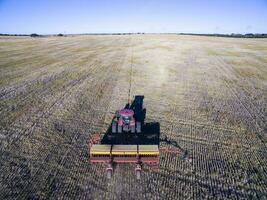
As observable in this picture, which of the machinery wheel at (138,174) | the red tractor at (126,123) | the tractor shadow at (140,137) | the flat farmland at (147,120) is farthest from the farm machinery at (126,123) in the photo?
the machinery wheel at (138,174)

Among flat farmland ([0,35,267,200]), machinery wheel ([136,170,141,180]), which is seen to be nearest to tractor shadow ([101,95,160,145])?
flat farmland ([0,35,267,200])

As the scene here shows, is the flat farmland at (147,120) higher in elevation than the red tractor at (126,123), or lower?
lower

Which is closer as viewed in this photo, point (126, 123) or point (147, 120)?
point (126, 123)

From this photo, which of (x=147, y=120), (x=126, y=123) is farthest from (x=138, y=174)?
(x=147, y=120)

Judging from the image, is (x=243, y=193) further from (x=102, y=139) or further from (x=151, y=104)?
(x=151, y=104)

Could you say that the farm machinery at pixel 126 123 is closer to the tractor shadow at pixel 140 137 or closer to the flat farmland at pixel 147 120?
the tractor shadow at pixel 140 137

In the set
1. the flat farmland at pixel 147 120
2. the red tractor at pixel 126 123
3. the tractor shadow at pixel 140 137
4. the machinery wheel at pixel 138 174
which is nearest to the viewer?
the flat farmland at pixel 147 120

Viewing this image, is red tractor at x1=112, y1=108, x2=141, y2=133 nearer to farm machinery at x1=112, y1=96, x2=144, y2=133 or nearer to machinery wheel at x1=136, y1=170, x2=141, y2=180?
farm machinery at x1=112, y1=96, x2=144, y2=133

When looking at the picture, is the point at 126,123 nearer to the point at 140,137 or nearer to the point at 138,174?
the point at 140,137
